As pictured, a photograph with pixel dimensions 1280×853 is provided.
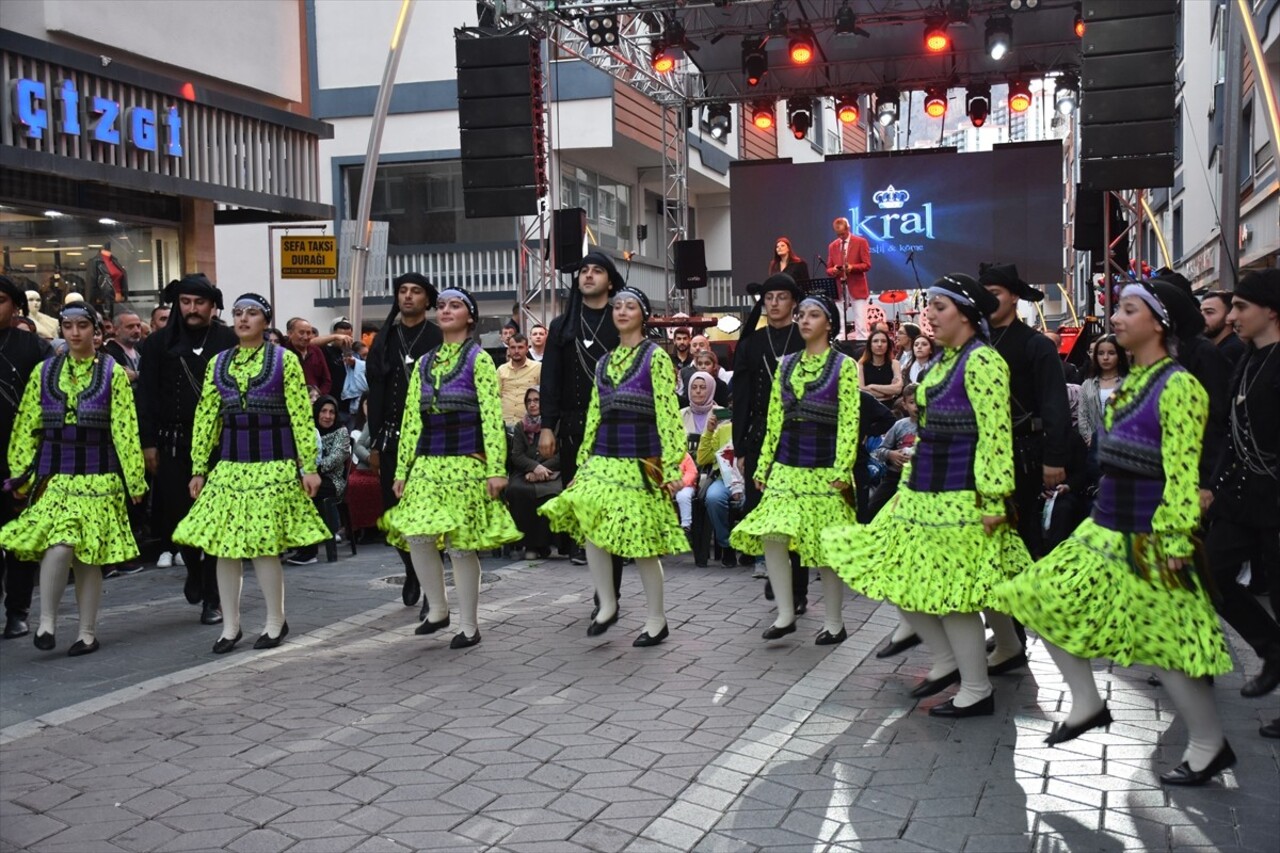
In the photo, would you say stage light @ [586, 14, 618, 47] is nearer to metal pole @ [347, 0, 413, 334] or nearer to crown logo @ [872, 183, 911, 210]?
metal pole @ [347, 0, 413, 334]

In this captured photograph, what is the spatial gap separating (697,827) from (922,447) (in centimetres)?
214

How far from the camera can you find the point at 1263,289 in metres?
5.92

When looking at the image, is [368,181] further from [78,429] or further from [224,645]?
[224,645]

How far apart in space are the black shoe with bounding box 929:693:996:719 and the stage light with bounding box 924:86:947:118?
17.7 meters

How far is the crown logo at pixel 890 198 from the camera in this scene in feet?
76.9

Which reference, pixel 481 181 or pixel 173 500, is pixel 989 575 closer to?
pixel 173 500

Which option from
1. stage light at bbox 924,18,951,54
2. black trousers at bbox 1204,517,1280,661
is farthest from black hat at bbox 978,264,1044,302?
stage light at bbox 924,18,951,54

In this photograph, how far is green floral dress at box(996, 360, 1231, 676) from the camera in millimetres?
4770

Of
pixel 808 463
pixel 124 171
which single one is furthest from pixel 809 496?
pixel 124 171

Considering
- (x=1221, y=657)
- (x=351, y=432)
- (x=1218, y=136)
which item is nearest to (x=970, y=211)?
(x=1218, y=136)

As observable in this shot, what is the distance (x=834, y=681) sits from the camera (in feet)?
21.8

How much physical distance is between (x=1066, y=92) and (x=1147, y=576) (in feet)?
60.2

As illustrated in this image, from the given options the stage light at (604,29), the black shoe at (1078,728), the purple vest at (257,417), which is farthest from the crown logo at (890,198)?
the black shoe at (1078,728)

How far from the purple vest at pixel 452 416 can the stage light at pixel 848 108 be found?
16363mm
